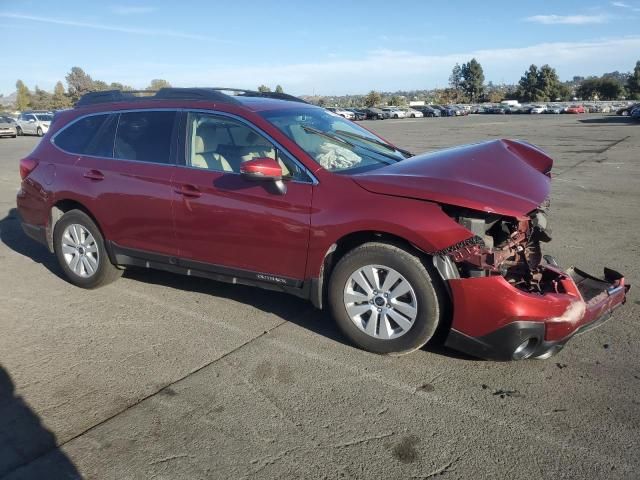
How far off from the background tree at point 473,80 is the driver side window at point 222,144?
12832cm

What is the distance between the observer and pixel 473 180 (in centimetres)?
347

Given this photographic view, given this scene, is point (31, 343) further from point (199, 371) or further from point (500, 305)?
point (500, 305)

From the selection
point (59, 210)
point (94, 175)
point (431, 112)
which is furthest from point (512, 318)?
point (431, 112)

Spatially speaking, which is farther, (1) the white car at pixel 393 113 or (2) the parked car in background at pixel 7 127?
(1) the white car at pixel 393 113

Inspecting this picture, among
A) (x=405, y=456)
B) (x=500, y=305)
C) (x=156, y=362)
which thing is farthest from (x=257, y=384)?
(x=500, y=305)

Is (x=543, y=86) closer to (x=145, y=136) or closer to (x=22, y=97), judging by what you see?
(x=22, y=97)

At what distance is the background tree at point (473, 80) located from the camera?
122375 mm

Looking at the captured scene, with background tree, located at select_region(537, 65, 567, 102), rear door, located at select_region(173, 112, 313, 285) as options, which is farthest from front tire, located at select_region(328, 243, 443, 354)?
background tree, located at select_region(537, 65, 567, 102)

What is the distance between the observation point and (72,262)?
5.14m

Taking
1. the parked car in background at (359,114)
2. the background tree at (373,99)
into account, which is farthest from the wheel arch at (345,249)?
the background tree at (373,99)

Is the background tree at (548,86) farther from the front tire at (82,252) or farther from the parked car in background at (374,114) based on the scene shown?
the front tire at (82,252)

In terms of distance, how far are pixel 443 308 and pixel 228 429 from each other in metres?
1.55

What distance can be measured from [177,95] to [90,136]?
1070 mm

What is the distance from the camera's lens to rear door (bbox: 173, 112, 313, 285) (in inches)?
150
